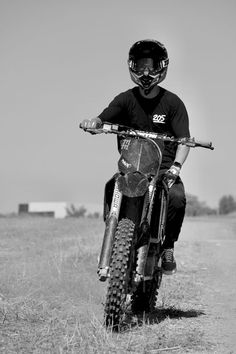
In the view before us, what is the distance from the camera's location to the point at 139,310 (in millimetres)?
8164

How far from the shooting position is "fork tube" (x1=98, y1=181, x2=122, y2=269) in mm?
7008

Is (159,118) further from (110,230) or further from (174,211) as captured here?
(110,230)

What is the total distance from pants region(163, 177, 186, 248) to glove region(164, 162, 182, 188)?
0.39 feet

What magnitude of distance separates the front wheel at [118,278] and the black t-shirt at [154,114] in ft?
4.10

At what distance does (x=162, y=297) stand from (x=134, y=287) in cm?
191

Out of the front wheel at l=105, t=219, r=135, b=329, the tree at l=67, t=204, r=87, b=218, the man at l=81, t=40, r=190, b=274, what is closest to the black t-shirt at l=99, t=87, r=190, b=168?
the man at l=81, t=40, r=190, b=274

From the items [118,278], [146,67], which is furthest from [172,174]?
[118,278]

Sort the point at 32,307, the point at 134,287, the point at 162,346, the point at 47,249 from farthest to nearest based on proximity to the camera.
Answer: the point at 47,249, the point at 32,307, the point at 134,287, the point at 162,346

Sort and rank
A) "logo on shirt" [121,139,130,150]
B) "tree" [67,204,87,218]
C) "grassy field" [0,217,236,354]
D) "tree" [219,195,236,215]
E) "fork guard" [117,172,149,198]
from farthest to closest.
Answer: "tree" [219,195,236,215], "tree" [67,204,87,218], "logo on shirt" [121,139,130,150], "fork guard" [117,172,149,198], "grassy field" [0,217,236,354]

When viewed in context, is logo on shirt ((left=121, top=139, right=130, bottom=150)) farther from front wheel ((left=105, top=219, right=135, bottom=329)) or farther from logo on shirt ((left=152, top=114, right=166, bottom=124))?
front wheel ((left=105, top=219, right=135, bottom=329))

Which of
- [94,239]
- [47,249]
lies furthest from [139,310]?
[94,239]

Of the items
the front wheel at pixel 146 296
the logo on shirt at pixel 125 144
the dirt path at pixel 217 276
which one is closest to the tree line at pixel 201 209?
the dirt path at pixel 217 276

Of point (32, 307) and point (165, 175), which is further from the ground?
point (165, 175)

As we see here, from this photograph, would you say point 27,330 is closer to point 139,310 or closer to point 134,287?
point 134,287
